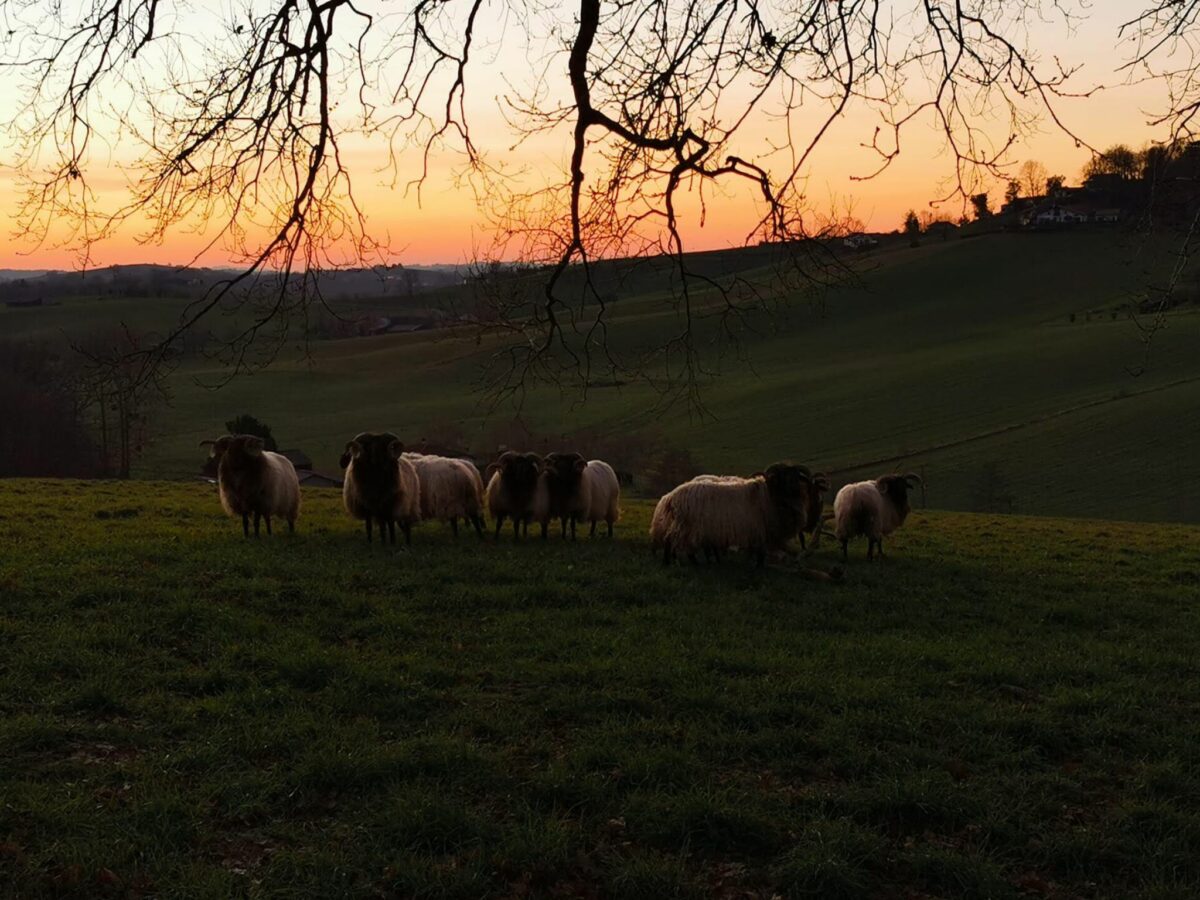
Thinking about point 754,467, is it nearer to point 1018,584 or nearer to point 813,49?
point 1018,584

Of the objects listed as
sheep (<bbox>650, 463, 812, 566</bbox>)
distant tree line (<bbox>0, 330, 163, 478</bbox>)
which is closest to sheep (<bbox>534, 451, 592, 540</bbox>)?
sheep (<bbox>650, 463, 812, 566</bbox>)

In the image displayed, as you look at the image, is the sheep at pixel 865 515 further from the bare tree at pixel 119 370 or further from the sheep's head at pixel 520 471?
the bare tree at pixel 119 370

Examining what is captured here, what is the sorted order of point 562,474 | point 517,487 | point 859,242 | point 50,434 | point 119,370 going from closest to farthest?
point 119,370 → point 859,242 → point 517,487 → point 562,474 → point 50,434

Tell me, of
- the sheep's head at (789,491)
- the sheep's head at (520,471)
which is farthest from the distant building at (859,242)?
the sheep's head at (520,471)

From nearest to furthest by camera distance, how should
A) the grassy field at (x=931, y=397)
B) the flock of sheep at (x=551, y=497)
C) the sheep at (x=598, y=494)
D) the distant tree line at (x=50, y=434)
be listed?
the flock of sheep at (x=551, y=497), the sheep at (x=598, y=494), the grassy field at (x=931, y=397), the distant tree line at (x=50, y=434)

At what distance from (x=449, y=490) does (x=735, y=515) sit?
208 inches

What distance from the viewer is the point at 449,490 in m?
16.1

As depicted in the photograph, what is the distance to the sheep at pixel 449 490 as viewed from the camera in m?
15.8

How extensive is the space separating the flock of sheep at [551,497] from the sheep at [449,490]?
0.06ft

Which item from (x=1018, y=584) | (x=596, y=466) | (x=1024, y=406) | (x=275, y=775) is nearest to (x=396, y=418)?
(x=1024, y=406)

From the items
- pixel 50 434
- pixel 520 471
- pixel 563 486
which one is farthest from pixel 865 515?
pixel 50 434

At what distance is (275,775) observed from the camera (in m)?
5.79

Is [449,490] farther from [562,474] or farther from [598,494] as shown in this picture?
[598,494]

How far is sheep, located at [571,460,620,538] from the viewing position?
54.4ft
